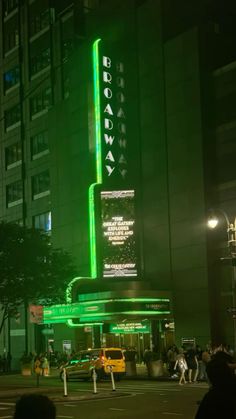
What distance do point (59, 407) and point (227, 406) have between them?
17.2 m

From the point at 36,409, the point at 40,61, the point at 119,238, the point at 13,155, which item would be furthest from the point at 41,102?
the point at 36,409

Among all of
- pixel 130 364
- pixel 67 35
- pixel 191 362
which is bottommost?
pixel 130 364

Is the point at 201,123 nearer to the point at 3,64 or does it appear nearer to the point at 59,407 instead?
the point at 59,407

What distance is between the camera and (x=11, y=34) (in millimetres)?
70000

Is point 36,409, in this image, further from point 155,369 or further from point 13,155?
point 13,155

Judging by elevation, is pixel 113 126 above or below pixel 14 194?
above

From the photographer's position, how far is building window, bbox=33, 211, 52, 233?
5884cm

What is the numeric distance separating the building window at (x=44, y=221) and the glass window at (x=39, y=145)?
17.2ft

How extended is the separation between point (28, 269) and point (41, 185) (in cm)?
1837

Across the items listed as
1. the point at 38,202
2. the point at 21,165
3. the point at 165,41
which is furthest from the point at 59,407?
the point at 21,165

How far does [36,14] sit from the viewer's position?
66312 mm

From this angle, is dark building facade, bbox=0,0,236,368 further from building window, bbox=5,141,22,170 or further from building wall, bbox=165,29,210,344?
building window, bbox=5,141,22,170

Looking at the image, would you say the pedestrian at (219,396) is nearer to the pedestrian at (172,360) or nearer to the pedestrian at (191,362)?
the pedestrian at (191,362)

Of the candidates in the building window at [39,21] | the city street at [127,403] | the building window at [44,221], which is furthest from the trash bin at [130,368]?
the building window at [39,21]
